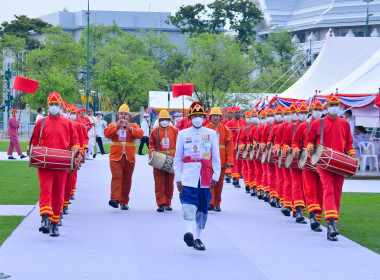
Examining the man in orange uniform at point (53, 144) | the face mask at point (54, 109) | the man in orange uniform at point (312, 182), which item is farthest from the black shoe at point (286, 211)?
the face mask at point (54, 109)

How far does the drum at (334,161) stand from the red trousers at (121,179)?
4528mm

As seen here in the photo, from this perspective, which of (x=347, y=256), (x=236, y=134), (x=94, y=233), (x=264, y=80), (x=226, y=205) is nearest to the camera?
(x=347, y=256)

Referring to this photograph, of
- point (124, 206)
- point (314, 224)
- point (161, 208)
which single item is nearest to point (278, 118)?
point (161, 208)

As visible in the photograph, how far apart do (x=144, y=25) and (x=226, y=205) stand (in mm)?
95139

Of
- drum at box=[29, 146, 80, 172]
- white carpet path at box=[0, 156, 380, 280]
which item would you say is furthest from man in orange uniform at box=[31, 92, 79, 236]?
white carpet path at box=[0, 156, 380, 280]

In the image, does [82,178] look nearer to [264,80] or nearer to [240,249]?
[240,249]

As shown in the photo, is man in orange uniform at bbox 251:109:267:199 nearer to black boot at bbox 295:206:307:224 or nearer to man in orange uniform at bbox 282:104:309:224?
man in orange uniform at bbox 282:104:309:224

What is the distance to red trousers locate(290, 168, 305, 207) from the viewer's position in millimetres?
13164

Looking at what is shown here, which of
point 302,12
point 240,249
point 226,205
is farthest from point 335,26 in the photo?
point 240,249

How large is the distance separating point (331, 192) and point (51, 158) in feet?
13.3

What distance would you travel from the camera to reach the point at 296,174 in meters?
13.4

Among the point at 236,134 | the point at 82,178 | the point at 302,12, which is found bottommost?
the point at 82,178

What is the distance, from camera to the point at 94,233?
38.1 ft

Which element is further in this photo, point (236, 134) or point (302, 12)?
point (302, 12)
